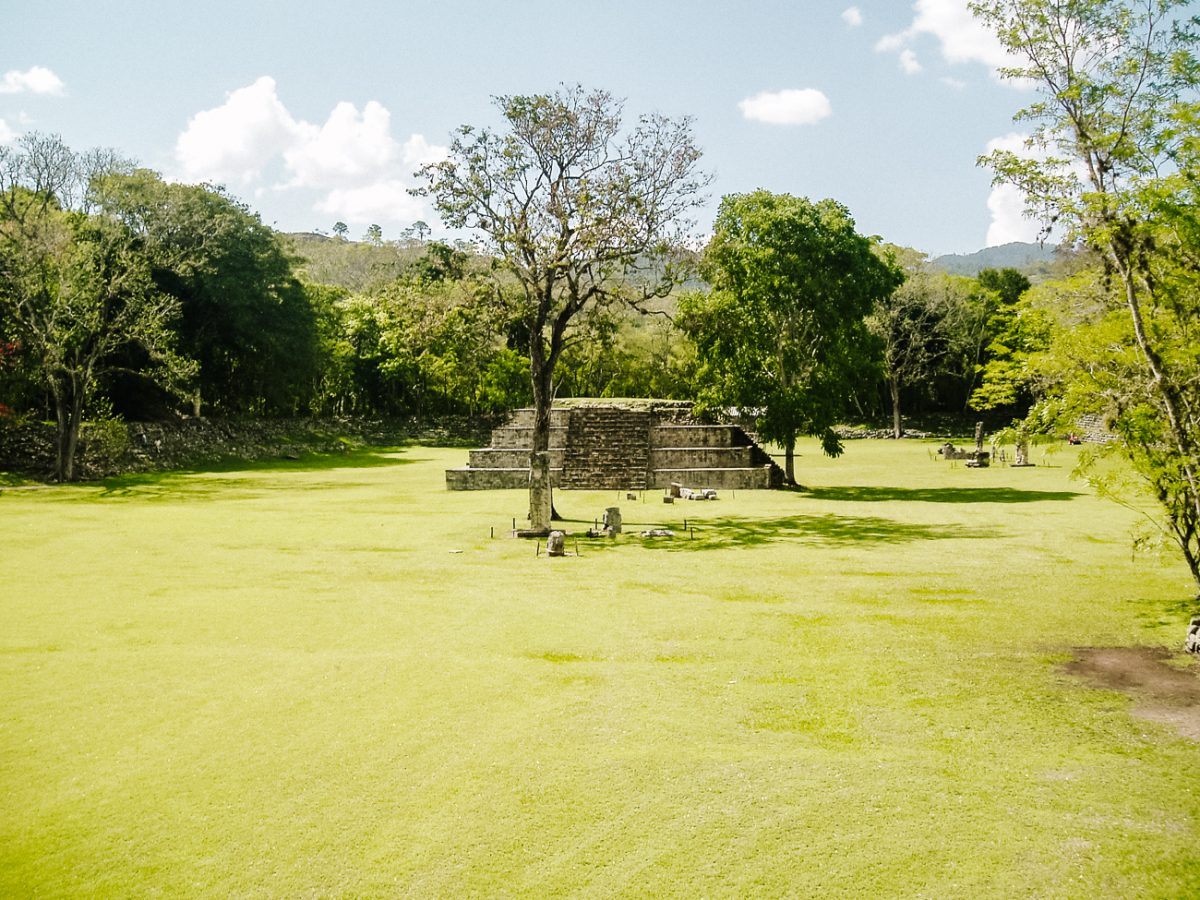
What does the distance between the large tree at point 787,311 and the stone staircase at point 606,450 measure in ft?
9.65

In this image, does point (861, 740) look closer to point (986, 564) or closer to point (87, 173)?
point (986, 564)

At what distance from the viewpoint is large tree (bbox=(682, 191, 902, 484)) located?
2356 cm

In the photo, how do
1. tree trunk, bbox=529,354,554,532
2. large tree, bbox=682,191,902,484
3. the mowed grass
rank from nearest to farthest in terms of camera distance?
the mowed grass < tree trunk, bbox=529,354,554,532 < large tree, bbox=682,191,902,484

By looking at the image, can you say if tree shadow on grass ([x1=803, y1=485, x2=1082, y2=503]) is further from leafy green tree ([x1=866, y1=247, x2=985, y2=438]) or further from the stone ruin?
leafy green tree ([x1=866, y1=247, x2=985, y2=438])

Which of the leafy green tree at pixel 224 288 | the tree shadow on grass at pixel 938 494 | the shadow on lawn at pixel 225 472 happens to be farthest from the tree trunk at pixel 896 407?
the leafy green tree at pixel 224 288

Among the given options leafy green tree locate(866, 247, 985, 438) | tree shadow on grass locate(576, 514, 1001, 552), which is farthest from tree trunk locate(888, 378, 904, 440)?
tree shadow on grass locate(576, 514, 1001, 552)

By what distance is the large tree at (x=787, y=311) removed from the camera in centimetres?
2356

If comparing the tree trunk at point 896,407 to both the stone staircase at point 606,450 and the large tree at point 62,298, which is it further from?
the large tree at point 62,298

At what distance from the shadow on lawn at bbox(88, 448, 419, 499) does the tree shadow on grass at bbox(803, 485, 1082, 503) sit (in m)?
14.7

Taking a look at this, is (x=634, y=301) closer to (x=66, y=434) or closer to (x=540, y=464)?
(x=540, y=464)

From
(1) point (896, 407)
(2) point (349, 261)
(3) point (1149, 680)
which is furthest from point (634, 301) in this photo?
(2) point (349, 261)

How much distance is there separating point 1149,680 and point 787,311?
18.0 m

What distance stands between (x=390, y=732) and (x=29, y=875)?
7.49 ft

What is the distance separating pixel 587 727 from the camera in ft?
20.9
